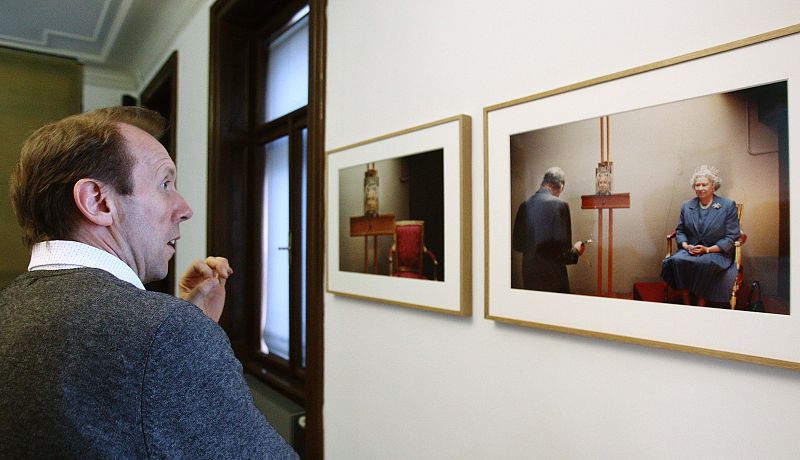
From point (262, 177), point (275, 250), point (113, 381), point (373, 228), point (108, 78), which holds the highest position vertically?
point (108, 78)

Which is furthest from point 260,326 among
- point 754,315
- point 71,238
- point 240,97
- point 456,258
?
point 754,315

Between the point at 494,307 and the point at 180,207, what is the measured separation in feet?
2.88

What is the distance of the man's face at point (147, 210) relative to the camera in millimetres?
1101

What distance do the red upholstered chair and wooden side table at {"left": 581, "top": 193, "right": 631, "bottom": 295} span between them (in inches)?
22.8

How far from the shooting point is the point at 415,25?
1845 millimetres

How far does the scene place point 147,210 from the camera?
1.13 meters

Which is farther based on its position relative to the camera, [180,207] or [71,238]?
[180,207]

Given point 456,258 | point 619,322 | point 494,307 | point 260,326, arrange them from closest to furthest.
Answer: point 619,322
point 494,307
point 456,258
point 260,326

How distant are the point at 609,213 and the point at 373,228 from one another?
99cm

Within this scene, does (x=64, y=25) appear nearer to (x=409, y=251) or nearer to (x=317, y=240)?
(x=317, y=240)

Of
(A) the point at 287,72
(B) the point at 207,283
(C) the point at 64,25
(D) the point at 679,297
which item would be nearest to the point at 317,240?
(B) the point at 207,283

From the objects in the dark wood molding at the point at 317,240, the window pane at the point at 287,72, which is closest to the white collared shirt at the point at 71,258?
the dark wood molding at the point at 317,240

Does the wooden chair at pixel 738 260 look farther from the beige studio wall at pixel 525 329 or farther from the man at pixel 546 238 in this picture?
the man at pixel 546 238

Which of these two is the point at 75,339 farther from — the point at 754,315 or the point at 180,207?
the point at 754,315
